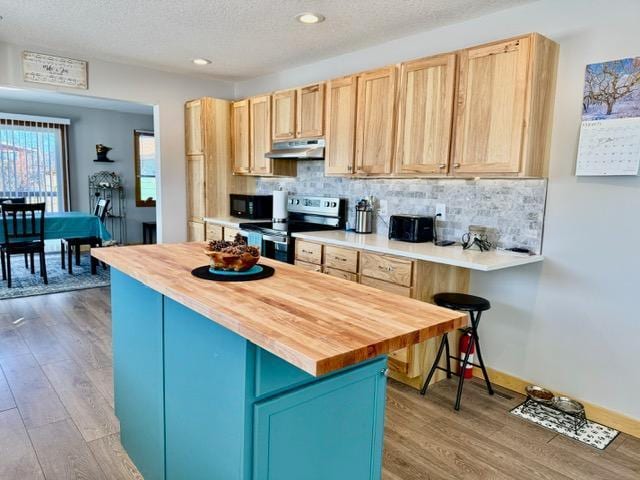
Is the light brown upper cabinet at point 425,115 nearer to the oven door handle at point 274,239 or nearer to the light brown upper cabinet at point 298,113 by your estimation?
the light brown upper cabinet at point 298,113

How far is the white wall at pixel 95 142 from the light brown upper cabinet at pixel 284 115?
4510mm

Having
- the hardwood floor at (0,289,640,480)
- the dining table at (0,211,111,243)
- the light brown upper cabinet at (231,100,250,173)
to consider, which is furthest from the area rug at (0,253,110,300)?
the light brown upper cabinet at (231,100,250,173)

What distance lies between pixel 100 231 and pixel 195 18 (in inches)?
137

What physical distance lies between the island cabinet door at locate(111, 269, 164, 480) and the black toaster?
6.36 feet

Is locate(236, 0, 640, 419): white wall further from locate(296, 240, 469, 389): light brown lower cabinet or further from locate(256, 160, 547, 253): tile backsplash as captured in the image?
locate(296, 240, 469, 389): light brown lower cabinet

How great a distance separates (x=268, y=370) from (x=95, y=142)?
24.2 feet

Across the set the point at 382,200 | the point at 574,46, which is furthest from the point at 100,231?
the point at 574,46

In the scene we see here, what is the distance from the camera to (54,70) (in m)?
3.99

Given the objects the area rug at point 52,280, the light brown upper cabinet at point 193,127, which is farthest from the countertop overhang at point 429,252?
the area rug at point 52,280

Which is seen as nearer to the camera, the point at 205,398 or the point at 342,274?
the point at 205,398

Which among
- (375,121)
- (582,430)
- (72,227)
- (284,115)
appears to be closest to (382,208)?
(375,121)

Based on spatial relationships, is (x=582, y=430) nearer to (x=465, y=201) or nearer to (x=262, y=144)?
(x=465, y=201)

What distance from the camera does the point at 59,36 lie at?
3.56 metres

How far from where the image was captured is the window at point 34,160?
6.56 meters
